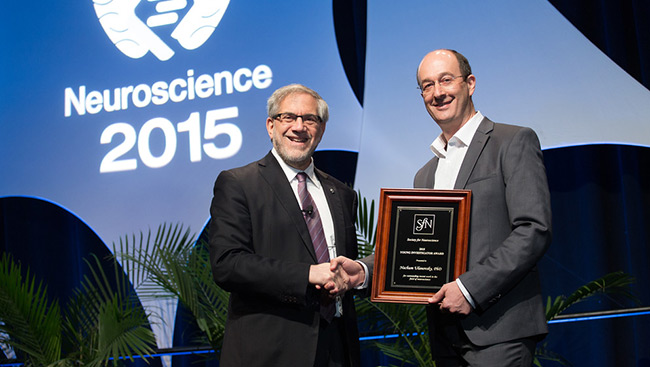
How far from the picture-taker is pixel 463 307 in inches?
72.4

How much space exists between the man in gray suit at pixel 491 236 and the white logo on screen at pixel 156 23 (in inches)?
115

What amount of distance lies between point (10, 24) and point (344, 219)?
13.8ft

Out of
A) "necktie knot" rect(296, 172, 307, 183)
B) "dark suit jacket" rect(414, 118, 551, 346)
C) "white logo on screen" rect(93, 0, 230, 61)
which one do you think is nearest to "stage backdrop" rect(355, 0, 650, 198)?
"white logo on screen" rect(93, 0, 230, 61)

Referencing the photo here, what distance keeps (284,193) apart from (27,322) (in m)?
2.15

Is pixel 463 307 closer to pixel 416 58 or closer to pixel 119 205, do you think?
pixel 416 58

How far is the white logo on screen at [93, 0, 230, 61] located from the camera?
4.67 meters

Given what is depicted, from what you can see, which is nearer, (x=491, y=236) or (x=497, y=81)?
(x=491, y=236)

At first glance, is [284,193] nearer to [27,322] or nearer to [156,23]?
[27,322]

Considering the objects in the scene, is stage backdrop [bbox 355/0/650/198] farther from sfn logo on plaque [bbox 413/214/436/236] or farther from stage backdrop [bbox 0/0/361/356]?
sfn logo on plaque [bbox 413/214/436/236]

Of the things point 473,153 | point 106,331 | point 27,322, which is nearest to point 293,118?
point 473,153

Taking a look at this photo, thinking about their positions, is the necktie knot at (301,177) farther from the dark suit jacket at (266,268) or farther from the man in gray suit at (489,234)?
the man in gray suit at (489,234)

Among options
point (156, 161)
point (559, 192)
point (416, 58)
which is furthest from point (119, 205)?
point (559, 192)

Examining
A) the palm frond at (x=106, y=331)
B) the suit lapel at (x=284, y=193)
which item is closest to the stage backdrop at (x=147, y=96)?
the palm frond at (x=106, y=331)

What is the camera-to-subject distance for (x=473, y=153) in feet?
6.61
